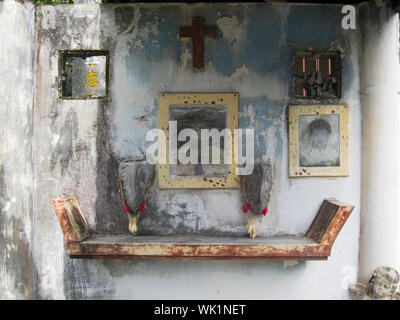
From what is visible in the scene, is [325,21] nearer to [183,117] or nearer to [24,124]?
[183,117]

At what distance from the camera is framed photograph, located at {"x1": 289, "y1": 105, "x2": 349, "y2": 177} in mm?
3543

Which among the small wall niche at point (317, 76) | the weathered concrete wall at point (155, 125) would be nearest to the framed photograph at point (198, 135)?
the weathered concrete wall at point (155, 125)

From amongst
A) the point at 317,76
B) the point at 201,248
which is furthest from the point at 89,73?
the point at 317,76

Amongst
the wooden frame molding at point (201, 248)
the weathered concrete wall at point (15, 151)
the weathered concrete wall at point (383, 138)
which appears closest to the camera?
the wooden frame molding at point (201, 248)

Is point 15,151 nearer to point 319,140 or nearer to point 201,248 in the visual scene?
point 201,248

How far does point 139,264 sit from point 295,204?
73.4 inches

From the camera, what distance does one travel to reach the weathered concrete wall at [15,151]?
11.0ft

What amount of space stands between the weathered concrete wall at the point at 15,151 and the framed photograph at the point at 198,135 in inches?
57.8

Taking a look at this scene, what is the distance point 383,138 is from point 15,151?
396 centimetres

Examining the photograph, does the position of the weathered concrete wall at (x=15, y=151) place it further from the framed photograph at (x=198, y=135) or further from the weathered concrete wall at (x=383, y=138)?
the weathered concrete wall at (x=383, y=138)

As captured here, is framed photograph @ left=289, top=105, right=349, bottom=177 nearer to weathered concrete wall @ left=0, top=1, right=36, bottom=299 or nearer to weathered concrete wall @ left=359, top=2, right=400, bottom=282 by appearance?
weathered concrete wall @ left=359, top=2, right=400, bottom=282

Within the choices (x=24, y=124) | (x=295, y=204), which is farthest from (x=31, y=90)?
(x=295, y=204)

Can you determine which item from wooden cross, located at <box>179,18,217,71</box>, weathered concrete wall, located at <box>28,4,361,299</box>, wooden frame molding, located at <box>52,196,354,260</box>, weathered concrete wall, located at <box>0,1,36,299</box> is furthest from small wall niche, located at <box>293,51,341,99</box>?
weathered concrete wall, located at <box>0,1,36,299</box>

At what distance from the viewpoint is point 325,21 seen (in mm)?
3562
